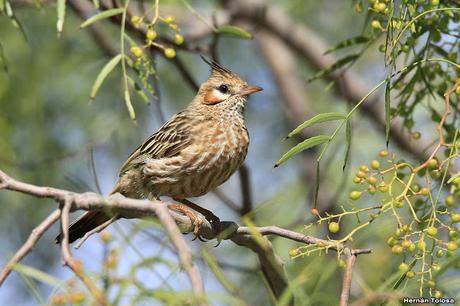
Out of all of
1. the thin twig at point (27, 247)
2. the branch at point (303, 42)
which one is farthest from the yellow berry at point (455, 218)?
the branch at point (303, 42)

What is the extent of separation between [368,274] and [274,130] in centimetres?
290

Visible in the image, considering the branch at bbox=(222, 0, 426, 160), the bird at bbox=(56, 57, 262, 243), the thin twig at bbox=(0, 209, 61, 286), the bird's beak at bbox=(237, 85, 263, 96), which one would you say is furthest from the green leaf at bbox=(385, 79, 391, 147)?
the branch at bbox=(222, 0, 426, 160)

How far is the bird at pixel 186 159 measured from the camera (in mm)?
4133

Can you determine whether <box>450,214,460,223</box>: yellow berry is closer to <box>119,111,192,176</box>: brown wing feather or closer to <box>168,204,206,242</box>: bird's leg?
<box>168,204,206,242</box>: bird's leg

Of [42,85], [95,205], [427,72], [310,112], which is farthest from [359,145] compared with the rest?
[95,205]

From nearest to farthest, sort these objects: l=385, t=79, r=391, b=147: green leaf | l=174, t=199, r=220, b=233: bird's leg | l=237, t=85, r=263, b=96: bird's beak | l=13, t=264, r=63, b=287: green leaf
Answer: l=13, t=264, r=63, b=287: green leaf < l=385, t=79, r=391, b=147: green leaf < l=174, t=199, r=220, b=233: bird's leg < l=237, t=85, r=263, b=96: bird's beak

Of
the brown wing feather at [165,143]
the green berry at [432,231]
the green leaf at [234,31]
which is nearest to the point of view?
the green berry at [432,231]

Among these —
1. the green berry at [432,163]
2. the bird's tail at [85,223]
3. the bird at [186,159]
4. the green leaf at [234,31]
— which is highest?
the green leaf at [234,31]

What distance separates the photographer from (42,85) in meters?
5.96

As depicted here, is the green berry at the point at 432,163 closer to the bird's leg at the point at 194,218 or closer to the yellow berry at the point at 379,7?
the yellow berry at the point at 379,7

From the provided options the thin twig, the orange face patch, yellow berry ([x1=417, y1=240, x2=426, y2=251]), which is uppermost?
the thin twig

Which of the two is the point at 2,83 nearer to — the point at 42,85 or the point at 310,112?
the point at 42,85

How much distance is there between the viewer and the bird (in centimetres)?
413

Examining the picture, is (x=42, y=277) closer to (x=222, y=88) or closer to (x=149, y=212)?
(x=149, y=212)
